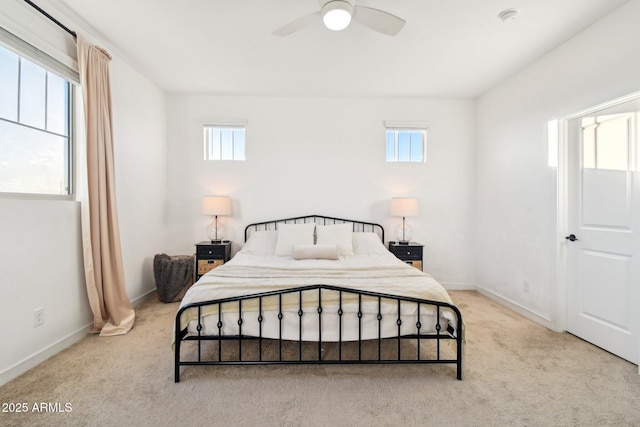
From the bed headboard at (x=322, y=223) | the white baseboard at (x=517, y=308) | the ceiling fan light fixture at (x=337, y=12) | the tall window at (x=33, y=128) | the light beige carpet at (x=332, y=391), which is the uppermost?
the ceiling fan light fixture at (x=337, y=12)

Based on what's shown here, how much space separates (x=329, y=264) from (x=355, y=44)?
222 centimetres

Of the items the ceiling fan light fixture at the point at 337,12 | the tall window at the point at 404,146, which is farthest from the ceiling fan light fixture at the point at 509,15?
the tall window at the point at 404,146

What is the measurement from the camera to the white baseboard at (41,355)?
1.97 meters

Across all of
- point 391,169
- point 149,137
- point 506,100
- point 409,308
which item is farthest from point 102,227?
point 506,100

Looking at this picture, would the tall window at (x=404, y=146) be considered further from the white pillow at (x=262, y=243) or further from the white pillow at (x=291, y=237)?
the white pillow at (x=262, y=243)

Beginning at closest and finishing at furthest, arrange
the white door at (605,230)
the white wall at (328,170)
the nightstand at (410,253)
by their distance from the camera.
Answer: the white door at (605,230), the nightstand at (410,253), the white wall at (328,170)

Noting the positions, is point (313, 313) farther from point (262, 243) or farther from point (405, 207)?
point (405, 207)

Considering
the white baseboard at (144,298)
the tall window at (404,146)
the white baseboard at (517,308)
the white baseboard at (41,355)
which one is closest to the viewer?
the white baseboard at (41,355)

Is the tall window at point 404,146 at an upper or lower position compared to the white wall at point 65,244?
upper

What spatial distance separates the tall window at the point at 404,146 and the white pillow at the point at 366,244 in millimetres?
1316

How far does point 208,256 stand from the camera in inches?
150

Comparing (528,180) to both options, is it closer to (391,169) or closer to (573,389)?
(391,169)

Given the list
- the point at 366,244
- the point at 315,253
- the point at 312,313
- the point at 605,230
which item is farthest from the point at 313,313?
the point at 605,230

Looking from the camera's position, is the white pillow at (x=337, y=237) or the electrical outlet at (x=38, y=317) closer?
the electrical outlet at (x=38, y=317)
